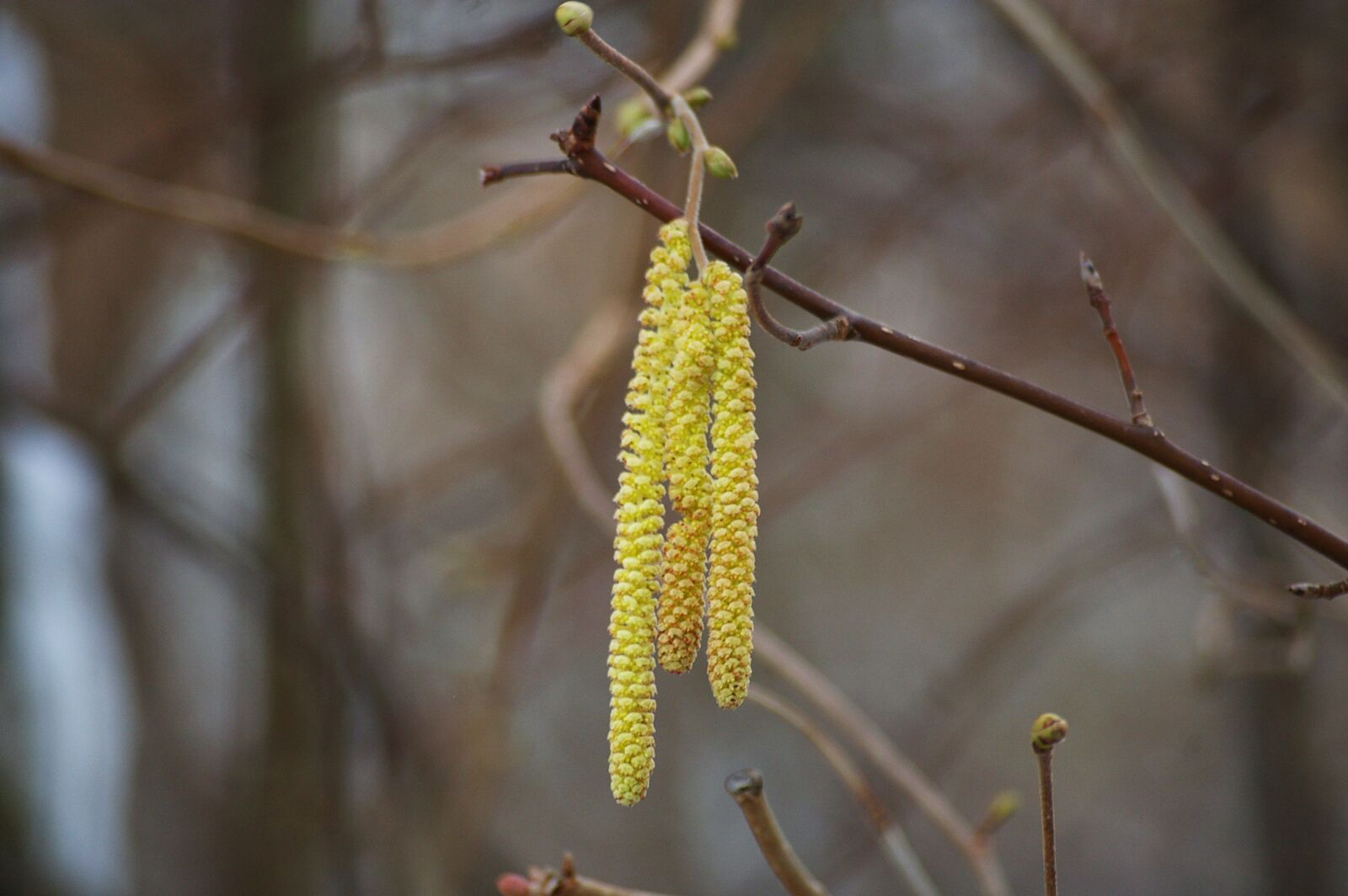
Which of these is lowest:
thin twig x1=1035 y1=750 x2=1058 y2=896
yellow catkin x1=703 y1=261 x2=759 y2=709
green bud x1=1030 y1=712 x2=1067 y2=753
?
thin twig x1=1035 y1=750 x2=1058 y2=896

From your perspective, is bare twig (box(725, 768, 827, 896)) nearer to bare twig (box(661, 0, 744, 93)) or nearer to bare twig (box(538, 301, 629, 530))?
bare twig (box(538, 301, 629, 530))

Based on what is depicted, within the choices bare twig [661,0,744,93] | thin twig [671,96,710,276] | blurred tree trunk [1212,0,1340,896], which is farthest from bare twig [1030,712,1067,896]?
blurred tree trunk [1212,0,1340,896]

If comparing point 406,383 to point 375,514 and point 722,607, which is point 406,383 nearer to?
point 375,514

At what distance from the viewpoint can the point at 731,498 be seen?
450 mm

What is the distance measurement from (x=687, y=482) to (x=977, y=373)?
0.14 metres

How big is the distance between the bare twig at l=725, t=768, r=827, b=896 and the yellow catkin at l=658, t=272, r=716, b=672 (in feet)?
0.29

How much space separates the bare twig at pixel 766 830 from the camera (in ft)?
1.73

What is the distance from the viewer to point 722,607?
45 centimetres

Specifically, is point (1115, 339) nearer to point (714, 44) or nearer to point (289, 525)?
point (714, 44)

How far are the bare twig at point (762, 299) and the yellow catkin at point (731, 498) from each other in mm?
17

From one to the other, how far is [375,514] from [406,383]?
1753 mm

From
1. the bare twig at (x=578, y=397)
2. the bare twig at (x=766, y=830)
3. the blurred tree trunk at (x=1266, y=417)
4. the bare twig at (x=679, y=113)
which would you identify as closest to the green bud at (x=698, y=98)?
the bare twig at (x=679, y=113)

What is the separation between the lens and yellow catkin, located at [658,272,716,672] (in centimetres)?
45

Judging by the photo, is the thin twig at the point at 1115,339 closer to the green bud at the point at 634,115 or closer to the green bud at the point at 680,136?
the green bud at the point at 680,136
